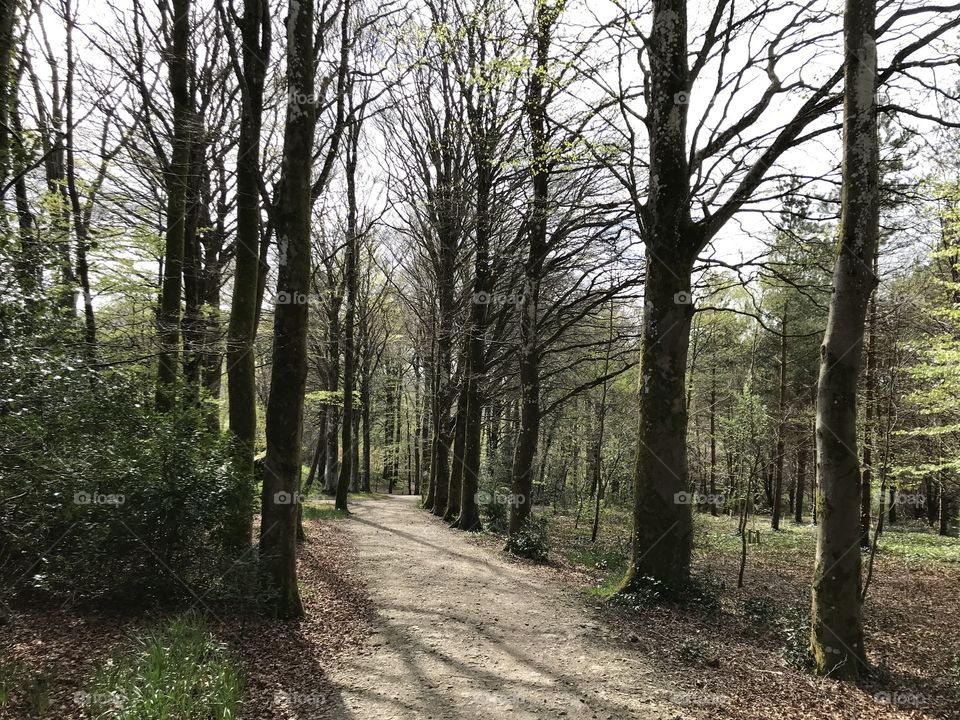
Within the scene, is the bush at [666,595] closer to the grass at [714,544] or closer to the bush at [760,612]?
the bush at [760,612]

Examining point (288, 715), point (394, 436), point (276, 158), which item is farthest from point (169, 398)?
point (394, 436)

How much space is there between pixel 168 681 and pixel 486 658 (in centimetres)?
276

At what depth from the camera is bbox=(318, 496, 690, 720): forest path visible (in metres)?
4.12

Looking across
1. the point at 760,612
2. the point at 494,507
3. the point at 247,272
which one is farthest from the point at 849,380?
the point at 494,507

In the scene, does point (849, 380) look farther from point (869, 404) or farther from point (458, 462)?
point (869, 404)

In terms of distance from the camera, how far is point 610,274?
36.6 feet

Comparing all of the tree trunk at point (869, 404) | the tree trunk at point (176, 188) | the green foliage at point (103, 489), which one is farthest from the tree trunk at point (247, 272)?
the tree trunk at point (869, 404)

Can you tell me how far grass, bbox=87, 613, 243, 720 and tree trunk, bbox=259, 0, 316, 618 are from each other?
1.44 metres

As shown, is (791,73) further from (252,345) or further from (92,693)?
(92,693)

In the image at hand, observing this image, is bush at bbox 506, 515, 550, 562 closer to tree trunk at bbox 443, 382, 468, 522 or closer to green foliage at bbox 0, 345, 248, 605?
tree trunk at bbox 443, 382, 468, 522

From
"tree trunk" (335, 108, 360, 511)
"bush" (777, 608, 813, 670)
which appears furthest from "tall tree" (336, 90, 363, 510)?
"bush" (777, 608, 813, 670)

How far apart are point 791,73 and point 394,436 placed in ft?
105

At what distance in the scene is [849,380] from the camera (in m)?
4.96

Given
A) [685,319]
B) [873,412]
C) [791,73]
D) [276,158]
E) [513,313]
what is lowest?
[873,412]
